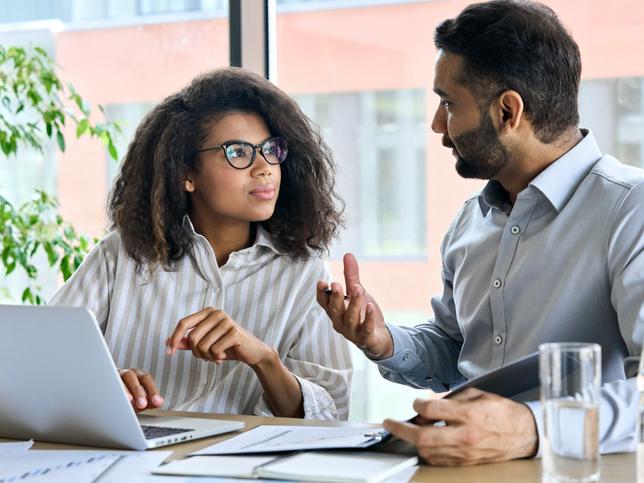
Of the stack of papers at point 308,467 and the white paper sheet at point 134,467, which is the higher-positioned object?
the stack of papers at point 308,467

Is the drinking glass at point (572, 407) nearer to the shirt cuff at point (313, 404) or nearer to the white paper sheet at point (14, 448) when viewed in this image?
the white paper sheet at point (14, 448)

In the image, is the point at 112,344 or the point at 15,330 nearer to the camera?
the point at 15,330

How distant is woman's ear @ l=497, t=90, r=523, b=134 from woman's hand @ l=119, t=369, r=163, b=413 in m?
0.87

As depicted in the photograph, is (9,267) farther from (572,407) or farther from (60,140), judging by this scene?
(572,407)

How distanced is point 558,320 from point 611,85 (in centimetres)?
123

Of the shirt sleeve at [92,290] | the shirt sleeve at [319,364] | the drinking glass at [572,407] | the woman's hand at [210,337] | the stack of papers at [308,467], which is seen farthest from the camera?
the shirt sleeve at [92,290]

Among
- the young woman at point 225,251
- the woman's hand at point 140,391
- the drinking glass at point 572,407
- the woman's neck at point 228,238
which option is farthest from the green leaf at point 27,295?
the drinking glass at point 572,407

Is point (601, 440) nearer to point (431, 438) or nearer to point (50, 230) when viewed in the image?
point (431, 438)

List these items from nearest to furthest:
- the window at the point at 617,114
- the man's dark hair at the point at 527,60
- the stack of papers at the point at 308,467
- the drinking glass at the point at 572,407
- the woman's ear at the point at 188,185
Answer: the drinking glass at the point at 572,407, the stack of papers at the point at 308,467, the man's dark hair at the point at 527,60, the woman's ear at the point at 188,185, the window at the point at 617,114

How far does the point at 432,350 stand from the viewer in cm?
217

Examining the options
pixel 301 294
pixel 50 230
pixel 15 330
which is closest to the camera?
pixel 15 330

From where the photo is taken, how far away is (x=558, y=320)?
1.87m

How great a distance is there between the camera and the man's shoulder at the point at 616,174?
1.85 m

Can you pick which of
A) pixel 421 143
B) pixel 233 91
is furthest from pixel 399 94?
pixel 233 91
